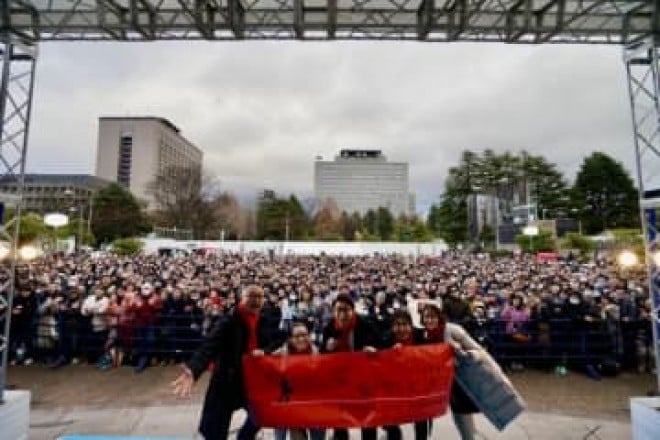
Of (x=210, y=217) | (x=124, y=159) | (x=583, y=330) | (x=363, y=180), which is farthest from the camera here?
(x=363, y=180)

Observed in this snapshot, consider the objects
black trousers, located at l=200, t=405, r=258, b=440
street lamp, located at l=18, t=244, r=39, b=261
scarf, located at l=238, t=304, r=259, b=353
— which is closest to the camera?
black trousers, located at l=200, t=405, r=258, b=440

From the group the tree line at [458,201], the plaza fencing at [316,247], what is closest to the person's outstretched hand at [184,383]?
the plaza fencing at [316,247]

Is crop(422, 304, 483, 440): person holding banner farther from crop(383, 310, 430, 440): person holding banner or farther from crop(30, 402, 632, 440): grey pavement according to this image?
crop(30, 402, 632, 440): grey pavement

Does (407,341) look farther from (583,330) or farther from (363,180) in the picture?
(363,180)

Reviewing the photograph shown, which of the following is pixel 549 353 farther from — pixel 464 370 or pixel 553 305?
pixel 464 370

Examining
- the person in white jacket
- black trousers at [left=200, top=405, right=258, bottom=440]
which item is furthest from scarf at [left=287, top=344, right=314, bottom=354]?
the person in white jacket

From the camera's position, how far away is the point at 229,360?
10.9ft

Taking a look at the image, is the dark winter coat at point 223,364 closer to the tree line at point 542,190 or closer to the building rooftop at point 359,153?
the tree line at point 542,190

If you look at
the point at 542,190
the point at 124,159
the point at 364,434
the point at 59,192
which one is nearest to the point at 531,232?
the point at 542,190

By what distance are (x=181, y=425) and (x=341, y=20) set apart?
5.37 meters

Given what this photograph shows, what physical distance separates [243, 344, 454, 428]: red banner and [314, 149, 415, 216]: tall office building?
131 meters

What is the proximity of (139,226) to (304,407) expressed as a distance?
182 ft

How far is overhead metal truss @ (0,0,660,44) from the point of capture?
5.05 meters

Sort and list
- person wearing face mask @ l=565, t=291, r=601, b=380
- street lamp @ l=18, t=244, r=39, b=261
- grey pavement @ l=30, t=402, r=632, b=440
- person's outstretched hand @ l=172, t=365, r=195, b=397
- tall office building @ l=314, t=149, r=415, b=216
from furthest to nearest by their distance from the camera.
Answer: tall office building @ l=314, t=149, r=415, b=216 → street lamp @ l=18, t=244, r=39, b=261 → person wearing face mask @ l=565, t=291, r=601, b=380 → grey pavement @ l=30, t=402, r=632, b=440 → person's outstretched hand @ l=172, t=365, r=195, b=397
